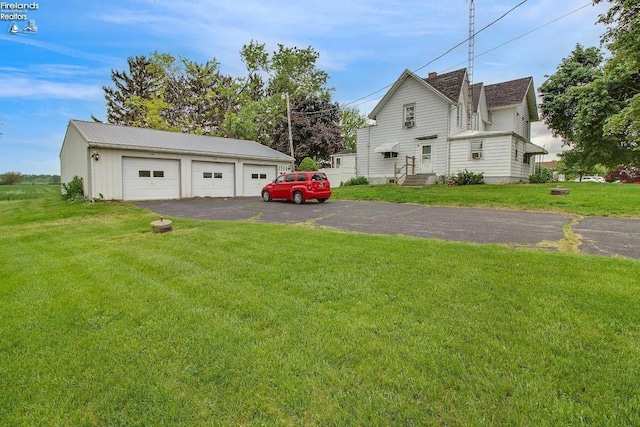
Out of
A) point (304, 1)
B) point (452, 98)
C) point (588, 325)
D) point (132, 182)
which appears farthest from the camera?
point (452, 98)

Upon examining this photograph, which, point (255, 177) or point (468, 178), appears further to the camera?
point (255, 177)

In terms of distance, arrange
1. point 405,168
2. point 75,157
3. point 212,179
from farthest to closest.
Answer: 1. point 405,168
2. point 212,179
3. point 75,157

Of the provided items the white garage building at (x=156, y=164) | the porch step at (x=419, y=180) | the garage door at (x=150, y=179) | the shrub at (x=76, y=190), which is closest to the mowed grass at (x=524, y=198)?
the porch step at (x=419, y=180)

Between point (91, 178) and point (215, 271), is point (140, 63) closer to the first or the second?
point (91, 178)

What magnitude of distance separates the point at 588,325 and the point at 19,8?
19.0m

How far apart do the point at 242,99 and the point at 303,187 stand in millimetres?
22848

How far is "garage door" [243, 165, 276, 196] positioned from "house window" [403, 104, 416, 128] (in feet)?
31.6

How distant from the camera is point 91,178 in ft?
48.2

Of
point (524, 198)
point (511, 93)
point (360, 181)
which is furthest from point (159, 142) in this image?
point (511, 93)

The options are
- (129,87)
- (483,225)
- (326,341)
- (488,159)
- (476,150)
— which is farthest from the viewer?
(129,87)

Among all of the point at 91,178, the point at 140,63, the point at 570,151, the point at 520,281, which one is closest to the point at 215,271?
the point at 520,281

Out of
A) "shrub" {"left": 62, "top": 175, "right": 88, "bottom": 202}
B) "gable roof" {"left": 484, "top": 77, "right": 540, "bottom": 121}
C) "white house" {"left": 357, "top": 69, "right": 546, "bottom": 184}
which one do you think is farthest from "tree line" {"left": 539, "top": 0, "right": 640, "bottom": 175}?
"shrub" {"left": 62, "top": 175, "right": 88, "bottom": 202}

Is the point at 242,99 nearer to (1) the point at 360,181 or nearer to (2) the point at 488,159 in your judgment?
(1) the point at 360,181

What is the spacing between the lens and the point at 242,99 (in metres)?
33.2
